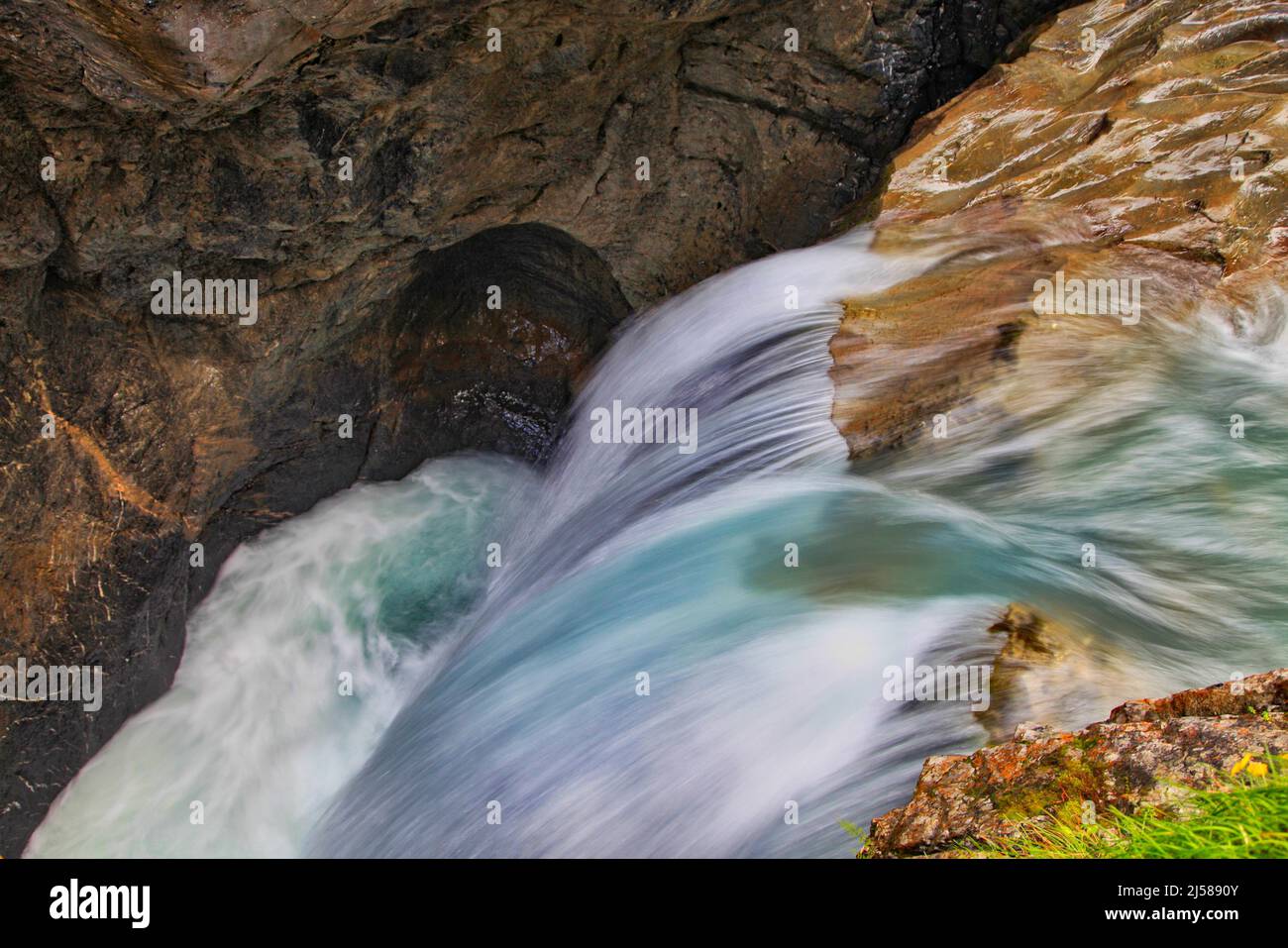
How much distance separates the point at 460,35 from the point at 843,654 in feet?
10.3

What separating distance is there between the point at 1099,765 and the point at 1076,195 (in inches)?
133

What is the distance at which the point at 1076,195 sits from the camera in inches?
210

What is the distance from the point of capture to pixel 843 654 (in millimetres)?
3816

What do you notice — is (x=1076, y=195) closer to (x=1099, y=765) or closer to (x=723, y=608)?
(x=723, y=608)

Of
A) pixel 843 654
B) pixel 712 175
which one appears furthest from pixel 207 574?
pixel 843 654

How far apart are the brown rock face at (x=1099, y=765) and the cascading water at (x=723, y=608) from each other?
18.4 inches

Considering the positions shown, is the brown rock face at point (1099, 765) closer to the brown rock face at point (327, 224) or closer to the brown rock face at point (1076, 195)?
the brown rock face at point (1076, 195)

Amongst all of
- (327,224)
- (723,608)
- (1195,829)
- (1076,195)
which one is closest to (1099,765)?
(1195,829)

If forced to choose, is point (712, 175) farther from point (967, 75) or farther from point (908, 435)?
point (908, 435)

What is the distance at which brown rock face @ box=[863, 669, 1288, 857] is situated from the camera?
259 centimetres

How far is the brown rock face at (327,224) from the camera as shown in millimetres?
4727

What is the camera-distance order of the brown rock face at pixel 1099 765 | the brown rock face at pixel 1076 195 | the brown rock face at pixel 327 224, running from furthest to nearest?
1. the brown rock face at pixel 1076 195
2. the brown rock face at pixel 327 224
3. the brown rock face at pixel 1099 765

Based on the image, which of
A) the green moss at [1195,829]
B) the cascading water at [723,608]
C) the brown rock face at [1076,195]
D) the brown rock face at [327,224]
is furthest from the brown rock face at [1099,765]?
the brown rock face at [327,224]

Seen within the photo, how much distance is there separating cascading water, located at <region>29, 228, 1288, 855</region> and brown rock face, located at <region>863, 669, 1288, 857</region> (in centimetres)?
47
